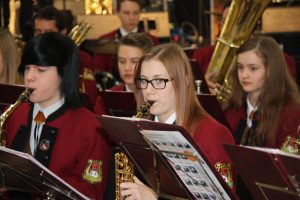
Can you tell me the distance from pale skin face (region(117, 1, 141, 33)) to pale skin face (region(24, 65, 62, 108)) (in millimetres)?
2678

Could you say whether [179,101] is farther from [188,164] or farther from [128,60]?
[128,60]

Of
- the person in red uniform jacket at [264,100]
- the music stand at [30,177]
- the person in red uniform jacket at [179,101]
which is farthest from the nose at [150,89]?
the person in red uniform jacket at [264,100]

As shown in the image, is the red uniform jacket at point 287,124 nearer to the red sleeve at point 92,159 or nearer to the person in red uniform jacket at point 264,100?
the person in red uniform jacket at point 264,100

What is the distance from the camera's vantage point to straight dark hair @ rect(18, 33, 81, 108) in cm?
367

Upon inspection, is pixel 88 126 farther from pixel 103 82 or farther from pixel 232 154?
pixel 103 82

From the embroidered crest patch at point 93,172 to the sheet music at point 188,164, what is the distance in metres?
0.82

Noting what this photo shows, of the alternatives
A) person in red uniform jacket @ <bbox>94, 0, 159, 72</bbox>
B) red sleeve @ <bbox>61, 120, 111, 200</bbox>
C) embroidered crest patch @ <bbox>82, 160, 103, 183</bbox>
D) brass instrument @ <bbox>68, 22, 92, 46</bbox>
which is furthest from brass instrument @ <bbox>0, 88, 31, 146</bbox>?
person in red uniform jacket @ <bbox>94, 0, 159, 72</bbox>

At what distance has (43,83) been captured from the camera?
3.65 meters

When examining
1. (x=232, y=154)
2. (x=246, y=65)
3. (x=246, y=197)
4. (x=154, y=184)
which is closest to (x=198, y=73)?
(x=246, y=65)

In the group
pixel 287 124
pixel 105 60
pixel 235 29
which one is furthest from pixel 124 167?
pixel 105 60

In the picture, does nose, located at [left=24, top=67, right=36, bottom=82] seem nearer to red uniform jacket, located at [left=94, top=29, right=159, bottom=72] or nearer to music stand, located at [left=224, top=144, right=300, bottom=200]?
music stand, located at [left=224, top=144, right=300, bottom=200]

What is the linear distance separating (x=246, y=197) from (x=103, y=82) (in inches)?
91.4

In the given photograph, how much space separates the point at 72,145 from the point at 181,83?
→ 0.65m

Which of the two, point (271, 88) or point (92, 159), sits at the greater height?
point (271, 88)
